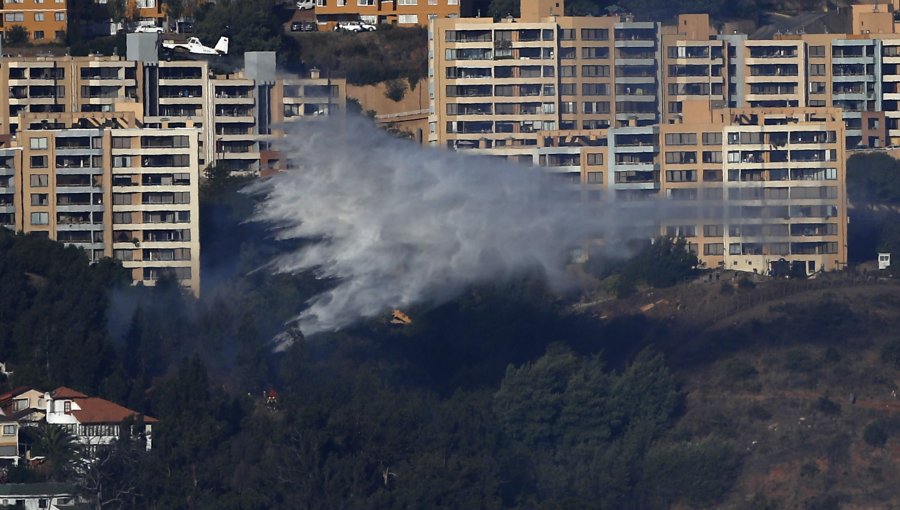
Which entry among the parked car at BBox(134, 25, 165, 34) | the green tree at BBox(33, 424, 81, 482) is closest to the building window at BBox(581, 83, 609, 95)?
the parked car at BBox(134, 25, 165, 34)

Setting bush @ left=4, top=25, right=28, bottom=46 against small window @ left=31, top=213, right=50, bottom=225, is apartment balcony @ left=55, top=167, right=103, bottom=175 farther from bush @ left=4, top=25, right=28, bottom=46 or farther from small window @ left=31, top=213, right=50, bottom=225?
bush @ left=4, top=25, right=28, bottom=46

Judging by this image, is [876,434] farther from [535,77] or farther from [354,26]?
[354,26]

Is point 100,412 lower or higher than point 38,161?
lower

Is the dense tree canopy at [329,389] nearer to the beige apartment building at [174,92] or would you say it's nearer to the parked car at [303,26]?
the beige apartment building at [174,92]

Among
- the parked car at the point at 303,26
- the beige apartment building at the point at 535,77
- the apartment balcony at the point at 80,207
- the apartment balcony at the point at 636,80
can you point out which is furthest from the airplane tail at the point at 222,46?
the apartment balcony at the point at 80,207

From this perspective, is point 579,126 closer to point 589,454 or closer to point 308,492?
point 589,454

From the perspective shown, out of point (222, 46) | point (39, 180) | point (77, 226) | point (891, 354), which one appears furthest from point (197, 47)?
point (891, 354)
